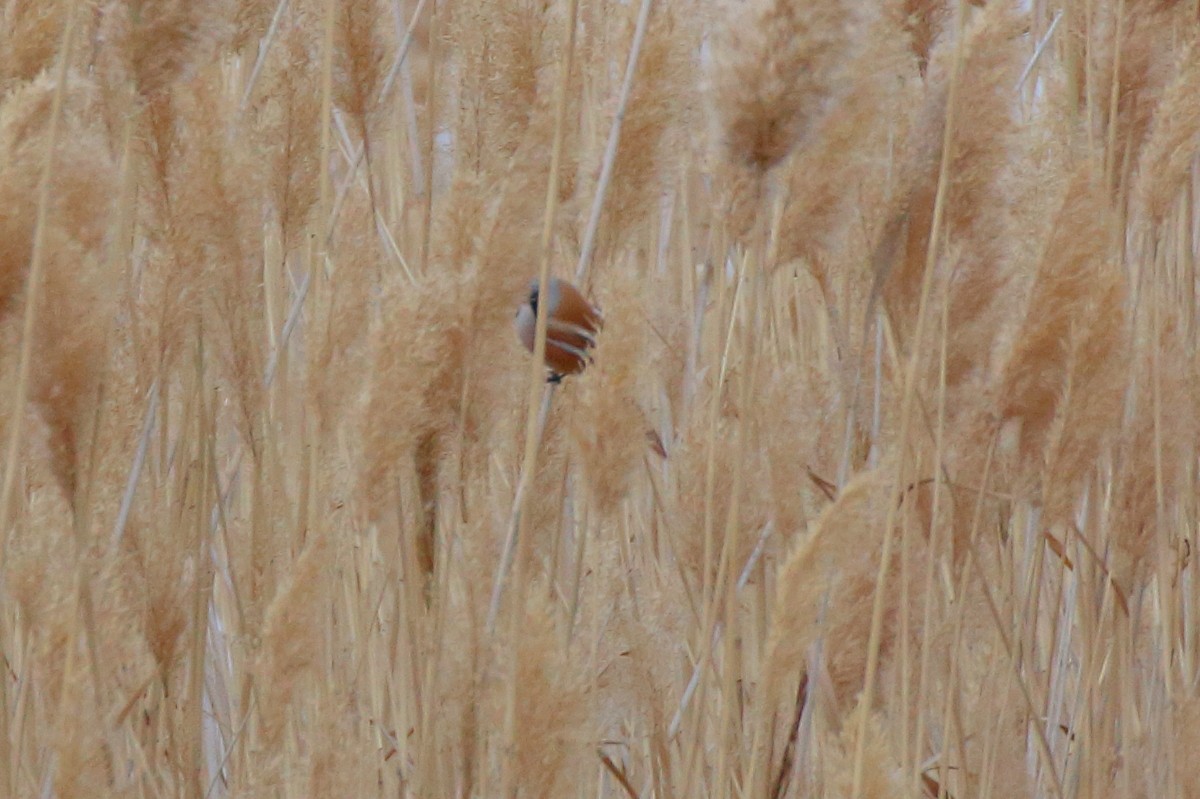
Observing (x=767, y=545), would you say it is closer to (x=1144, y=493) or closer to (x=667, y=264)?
(x=1144, y=493)

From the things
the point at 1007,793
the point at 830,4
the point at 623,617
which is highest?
the point at 830,4

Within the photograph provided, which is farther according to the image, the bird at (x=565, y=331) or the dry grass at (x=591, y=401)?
the bird at (x=565, y=331)

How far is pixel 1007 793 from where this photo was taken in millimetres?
1072

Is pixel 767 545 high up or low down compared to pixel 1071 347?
down

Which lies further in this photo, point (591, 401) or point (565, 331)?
point (565, 331)

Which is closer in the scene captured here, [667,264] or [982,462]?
[982,462]

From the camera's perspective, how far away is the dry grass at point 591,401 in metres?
0.79

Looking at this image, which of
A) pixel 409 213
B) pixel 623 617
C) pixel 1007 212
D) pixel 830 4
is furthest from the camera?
pixel 409 213

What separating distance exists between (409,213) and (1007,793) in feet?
3.05

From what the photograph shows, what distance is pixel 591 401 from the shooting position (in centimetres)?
90

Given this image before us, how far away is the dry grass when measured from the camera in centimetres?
79

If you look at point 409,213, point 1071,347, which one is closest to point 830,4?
point 1071,347

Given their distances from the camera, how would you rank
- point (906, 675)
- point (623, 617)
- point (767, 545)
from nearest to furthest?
point (906, 675), point (623, 617), point (767, 545)

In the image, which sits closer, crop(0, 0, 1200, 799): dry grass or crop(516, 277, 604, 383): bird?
crop(0, 0, 1200, 799): dry grass
